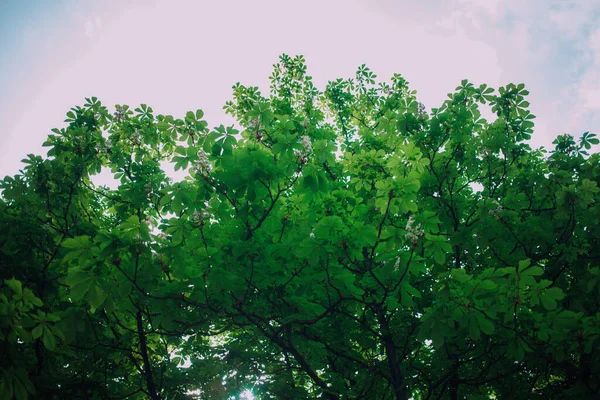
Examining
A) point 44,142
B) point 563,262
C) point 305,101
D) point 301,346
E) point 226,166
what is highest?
point 305,101

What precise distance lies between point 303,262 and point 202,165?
2.06m

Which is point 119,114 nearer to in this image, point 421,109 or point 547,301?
point 421,109

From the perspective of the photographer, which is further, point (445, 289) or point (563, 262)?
point (563, 262)

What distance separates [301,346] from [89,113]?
6682 mm

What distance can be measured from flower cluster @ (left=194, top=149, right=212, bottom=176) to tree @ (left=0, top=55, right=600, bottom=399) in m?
0.04

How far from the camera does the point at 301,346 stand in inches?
255

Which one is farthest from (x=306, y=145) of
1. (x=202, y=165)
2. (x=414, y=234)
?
(x=414, y=234)

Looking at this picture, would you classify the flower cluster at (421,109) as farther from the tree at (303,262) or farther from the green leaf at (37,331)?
the green leaf at (37,331)

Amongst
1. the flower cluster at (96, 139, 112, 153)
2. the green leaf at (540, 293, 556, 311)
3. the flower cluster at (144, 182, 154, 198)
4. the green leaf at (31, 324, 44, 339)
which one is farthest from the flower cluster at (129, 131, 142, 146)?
the green leaf at (540, 293, 556, 311)

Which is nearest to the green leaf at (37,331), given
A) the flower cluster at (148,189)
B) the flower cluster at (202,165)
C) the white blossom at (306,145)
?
the flower cluster at (202,165)

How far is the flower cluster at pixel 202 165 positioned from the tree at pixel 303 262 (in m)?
0.04

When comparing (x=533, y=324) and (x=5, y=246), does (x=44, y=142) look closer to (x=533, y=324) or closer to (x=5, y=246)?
(x=5, y=246)

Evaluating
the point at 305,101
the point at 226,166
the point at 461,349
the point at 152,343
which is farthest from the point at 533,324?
the point at 305,101

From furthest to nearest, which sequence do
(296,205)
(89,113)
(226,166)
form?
(89,113) → (296,205) → (226,166)
